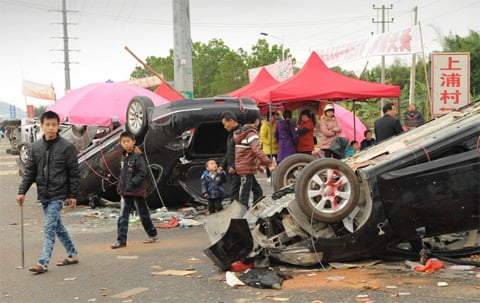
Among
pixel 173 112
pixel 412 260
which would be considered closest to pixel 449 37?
pixel 173 112

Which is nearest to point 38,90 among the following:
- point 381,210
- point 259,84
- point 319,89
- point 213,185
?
point 259,84

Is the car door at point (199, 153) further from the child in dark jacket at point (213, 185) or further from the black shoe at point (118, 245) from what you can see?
the black shoe at point (118, 245)

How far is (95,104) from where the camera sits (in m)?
13.4

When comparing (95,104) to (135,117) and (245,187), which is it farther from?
(245,187)

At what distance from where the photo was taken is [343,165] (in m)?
6.03

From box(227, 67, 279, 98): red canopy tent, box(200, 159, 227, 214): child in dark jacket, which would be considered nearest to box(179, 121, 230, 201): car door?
box(200, 159, 227, 214): child in dark jacket

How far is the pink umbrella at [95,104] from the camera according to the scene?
1314 cm

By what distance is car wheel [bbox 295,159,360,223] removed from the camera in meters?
5.93

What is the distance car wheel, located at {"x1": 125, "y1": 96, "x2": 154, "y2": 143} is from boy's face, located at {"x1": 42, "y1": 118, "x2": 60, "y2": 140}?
134 inches

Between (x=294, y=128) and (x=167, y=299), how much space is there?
8.16 metres

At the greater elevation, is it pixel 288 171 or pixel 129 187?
pixel 288 171

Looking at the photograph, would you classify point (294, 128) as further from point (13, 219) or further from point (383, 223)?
point (383, 223)

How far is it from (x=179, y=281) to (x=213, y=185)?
3.58 meters

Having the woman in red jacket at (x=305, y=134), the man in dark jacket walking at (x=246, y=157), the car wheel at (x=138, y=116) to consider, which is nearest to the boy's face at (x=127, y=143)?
the man in dark jacket walking at (x=246, y=157)
